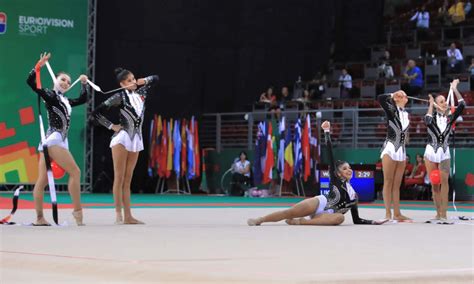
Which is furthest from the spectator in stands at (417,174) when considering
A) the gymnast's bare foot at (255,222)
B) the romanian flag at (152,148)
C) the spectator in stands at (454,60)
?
the gymnast's bare foot at (255,222)

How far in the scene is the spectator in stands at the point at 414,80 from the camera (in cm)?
2092

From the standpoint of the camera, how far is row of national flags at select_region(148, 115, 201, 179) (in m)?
22.0

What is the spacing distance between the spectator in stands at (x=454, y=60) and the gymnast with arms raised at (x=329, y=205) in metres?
12.2

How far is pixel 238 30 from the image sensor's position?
24.0m

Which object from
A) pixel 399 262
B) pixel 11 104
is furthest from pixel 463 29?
pixel 399 262

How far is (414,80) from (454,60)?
47.5 inches

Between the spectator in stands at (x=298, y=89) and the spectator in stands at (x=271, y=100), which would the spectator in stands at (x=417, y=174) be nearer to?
the spectator in stands at (x=271, y=100)

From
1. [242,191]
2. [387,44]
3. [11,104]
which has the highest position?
[387,44]

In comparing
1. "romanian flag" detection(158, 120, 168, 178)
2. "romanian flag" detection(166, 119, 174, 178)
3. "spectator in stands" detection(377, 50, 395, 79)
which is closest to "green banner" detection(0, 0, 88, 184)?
"romanian flag" detection(158, 120, 168, 178)

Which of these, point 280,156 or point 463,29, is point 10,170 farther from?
point 463,29

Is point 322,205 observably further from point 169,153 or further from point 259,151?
point 169,153

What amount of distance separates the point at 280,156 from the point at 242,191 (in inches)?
51.1

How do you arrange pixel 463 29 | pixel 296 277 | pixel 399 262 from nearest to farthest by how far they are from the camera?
pixel 296 277, pixel 399 262, pixel 463 29

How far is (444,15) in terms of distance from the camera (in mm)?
24203
